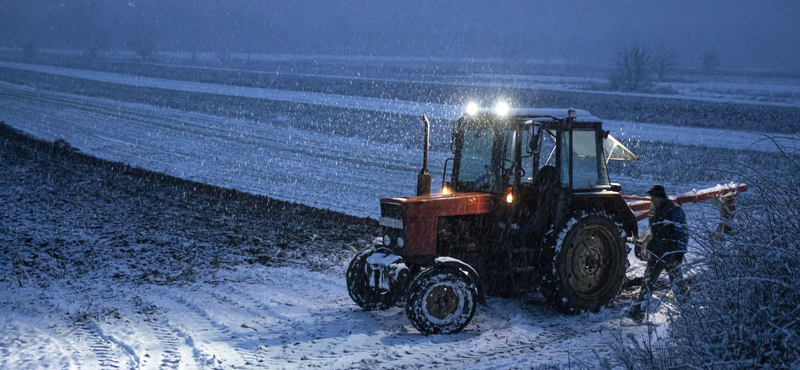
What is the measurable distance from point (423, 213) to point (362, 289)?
3.65ft

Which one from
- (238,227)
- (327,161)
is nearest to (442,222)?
(238,227)

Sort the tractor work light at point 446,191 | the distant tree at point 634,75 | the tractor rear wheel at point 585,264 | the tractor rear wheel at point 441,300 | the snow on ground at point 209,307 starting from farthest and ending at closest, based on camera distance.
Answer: the distant tree at point 634,75
the tractor work light at point 446,191
the tractor rear wheel at point 585,264
the tractor rear wheel at point 441,300
the snow on ground at point 209,307

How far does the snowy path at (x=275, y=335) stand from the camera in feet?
18.1

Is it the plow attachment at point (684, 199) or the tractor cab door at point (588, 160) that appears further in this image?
the plow attachment at point (684, 199)

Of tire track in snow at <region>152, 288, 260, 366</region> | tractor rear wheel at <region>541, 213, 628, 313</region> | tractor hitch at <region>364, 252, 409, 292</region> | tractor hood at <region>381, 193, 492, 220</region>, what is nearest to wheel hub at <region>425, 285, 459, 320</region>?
tractor hitch at <region>364, 252, 409, 292</region>

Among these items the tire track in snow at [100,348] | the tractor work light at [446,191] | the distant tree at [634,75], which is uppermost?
the distant tree at [634,75]

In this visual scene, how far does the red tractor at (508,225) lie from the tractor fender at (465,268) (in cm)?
1

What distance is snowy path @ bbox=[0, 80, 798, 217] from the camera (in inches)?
553

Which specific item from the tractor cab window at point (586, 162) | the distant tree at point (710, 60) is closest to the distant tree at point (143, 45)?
the distant tree at point (710, 60)

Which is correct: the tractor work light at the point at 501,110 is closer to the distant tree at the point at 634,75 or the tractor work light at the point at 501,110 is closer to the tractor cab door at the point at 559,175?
the tractor cab door at the point at 559,175

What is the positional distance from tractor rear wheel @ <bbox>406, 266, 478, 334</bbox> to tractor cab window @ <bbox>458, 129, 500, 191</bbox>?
3.89 ft

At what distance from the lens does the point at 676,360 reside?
4281mm

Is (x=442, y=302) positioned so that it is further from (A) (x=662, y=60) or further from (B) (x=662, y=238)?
(A) (x=662, y=60)

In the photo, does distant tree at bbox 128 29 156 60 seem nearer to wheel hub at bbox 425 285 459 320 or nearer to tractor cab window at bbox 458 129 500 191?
tractor cab window at bbox 458 129 500 191
